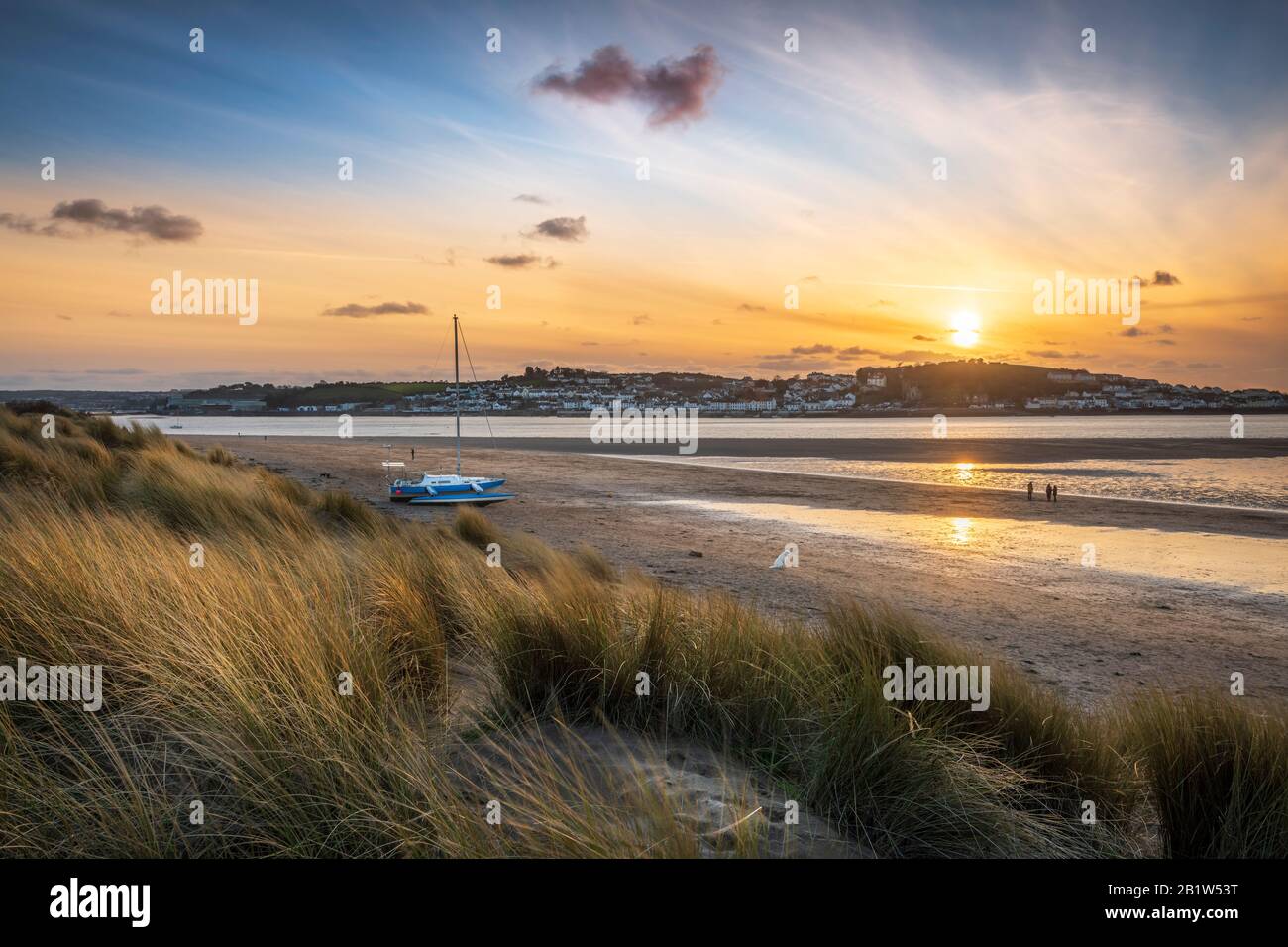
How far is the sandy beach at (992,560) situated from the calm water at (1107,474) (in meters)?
3.47

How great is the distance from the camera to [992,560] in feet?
50.7

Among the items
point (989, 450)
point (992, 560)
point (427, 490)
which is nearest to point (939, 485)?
point (992, 560)

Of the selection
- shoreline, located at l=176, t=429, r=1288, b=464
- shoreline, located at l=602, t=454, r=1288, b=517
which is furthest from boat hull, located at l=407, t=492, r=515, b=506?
shoreline, located at l=176, t=429, r=1288, b=464

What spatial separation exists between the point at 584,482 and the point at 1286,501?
2594 cm

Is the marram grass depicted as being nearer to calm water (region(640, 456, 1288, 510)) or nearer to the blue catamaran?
the blue catamaran

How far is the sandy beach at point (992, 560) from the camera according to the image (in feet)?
30.0

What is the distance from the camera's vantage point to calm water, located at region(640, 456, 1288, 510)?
92.6 feet

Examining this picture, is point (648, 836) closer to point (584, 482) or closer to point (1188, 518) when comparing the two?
point (1188, 518)

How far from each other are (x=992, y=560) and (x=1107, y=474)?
25721 mm

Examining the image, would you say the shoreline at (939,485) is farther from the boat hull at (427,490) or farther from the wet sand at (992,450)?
the boat hull at (427,490)

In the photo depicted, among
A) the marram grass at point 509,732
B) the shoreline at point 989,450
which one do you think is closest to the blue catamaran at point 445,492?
the marram grass at point 509,732

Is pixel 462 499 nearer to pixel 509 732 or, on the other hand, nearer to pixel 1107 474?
pixel 509 732

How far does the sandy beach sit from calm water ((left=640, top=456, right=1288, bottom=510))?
3.47m
